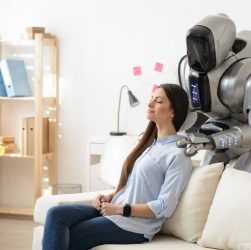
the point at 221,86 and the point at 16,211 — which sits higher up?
the point at 221,86

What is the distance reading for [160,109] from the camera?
93.7 inches

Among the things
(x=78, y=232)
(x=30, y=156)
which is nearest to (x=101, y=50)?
(x=30, y=156)

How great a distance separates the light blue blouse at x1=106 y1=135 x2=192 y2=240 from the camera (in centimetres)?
225

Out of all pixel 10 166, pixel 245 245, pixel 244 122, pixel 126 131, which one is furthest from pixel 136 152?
pixel 10 166

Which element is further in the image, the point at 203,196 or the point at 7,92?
the point at 7,92

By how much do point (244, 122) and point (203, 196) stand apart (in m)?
0.37

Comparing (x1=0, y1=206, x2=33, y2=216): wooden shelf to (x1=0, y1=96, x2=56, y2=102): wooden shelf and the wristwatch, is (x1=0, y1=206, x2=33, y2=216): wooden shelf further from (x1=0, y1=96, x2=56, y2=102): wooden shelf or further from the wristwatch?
the wristwatch

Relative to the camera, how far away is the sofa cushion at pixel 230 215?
6.61ft

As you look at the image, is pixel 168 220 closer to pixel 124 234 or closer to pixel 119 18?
pixel 124 234

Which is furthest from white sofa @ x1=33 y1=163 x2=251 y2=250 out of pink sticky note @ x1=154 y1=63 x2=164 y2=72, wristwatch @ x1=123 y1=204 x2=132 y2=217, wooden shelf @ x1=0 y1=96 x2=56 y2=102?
wooden shelf @ x1=0 y1=96 x2=56 y2=102

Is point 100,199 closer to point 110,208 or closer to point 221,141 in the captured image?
point 110,208

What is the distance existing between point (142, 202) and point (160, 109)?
1.38ft

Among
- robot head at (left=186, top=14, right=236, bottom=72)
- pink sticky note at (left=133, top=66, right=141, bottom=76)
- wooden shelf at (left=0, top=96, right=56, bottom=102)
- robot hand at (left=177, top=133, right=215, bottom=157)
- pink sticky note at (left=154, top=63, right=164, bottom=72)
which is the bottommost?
wooden shelf at (left=0, top=96, right=56, bottom=102)

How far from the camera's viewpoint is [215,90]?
223 cm
